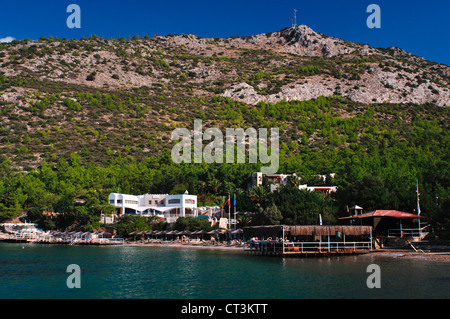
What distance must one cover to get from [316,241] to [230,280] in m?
17.4

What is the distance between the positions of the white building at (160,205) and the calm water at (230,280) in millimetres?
34474

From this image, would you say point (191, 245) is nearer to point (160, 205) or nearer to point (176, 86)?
point (160, 205)

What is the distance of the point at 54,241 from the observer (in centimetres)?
6084

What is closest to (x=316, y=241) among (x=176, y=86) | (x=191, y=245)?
(x=191, y=245)

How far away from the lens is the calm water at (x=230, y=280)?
63.6ft

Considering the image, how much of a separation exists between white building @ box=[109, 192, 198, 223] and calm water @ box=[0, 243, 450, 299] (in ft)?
113

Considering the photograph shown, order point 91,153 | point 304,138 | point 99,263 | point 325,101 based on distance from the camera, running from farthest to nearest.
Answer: point 325,101 → point 304,138 → point 91,153 → point 99,263

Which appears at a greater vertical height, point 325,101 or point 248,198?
point 325,101

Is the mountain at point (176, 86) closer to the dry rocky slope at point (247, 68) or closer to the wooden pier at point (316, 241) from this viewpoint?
the dry rocky slope at point (247, 68)

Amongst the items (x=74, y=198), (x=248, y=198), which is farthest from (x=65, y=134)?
(x=248, y=198)
